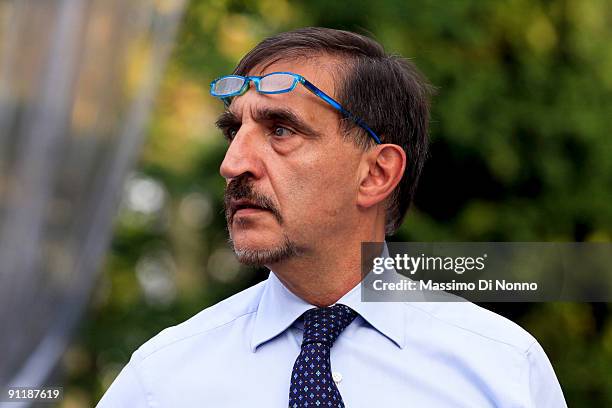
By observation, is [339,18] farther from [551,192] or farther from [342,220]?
[342,220]

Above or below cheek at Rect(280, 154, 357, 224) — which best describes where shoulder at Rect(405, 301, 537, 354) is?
below

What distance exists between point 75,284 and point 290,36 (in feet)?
8.56

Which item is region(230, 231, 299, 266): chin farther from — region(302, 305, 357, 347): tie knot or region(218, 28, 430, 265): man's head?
region(302, 305, 357, 347): tie knot

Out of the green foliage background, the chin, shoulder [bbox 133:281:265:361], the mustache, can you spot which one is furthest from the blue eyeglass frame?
the green foliage background

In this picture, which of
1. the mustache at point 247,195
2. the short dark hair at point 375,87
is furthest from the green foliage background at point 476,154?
the mustache at point 247,195

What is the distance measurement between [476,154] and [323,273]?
10.00 feet

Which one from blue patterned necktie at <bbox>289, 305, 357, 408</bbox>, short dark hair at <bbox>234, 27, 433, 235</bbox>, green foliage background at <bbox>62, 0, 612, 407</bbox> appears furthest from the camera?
green foliage background at <bbox>62, 0, 612, 407</bbox>

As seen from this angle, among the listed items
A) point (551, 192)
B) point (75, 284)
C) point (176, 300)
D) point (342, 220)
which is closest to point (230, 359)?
point (342, 220)

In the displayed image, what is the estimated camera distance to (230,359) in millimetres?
1916

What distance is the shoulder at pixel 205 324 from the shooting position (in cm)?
196

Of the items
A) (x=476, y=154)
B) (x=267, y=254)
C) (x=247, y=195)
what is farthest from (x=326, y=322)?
(x=476, y=154)

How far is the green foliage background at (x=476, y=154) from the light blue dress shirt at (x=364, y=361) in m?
2.72

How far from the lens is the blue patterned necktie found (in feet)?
5.88

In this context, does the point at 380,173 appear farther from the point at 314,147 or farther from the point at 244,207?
the point at 244,207
